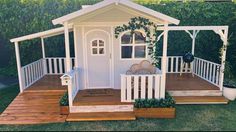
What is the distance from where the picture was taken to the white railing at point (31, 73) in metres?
7.15

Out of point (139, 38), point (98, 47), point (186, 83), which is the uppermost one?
point (139, 38)

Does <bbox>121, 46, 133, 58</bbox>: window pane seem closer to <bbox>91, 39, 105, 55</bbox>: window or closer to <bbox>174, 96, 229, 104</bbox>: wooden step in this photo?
<bbox>91, 39, 105, 55</bbox>: window

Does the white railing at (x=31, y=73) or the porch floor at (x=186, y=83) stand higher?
the white railing at (x=31, y=73)

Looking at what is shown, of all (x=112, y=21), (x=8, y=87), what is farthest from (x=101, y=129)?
(x=8, y=87)

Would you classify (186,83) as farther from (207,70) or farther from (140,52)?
(140,52)

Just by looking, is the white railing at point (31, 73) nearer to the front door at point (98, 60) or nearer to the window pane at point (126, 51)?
the front door at point (98, 60)

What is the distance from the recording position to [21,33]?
30.2 feet

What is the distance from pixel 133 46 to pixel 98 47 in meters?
1.07

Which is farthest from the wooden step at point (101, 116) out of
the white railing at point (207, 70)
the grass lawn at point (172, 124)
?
the white railing at point (207, 70)

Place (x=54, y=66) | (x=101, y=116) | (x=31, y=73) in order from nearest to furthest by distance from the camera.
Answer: (x=101, y=116) < (x=31, y=73) < (x=54, y=66)

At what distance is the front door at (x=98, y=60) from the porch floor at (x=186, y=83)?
2.03 m

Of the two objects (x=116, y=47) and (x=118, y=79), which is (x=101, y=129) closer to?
(x=118, y=79)

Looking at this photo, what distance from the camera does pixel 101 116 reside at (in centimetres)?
541

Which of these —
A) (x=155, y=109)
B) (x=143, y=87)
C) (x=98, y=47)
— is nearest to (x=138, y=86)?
(x=143, y=87)
